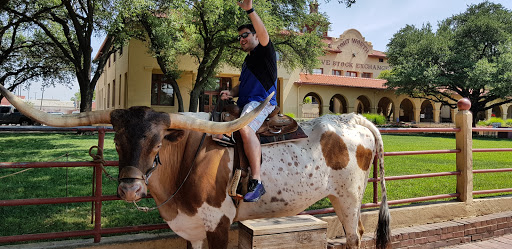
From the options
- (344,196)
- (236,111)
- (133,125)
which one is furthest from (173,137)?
(344,196)

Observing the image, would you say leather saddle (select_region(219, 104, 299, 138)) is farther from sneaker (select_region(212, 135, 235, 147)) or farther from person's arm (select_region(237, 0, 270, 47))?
person's arm (select_region(237, 0, 270, 47))

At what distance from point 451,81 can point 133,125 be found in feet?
110

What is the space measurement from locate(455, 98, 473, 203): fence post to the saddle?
3310 mm

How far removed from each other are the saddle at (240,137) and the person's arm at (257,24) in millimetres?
665

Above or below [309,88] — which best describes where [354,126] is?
below

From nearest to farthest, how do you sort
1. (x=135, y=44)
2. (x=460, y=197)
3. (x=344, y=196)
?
(x=344, y=196) → (x=460, y=197) → (x=135, y=44)

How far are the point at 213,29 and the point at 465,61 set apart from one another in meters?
23.3

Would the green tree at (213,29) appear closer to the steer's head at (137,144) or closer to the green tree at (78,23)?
the green tree at (78,23)

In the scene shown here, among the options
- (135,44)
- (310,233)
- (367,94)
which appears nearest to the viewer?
(310,233)

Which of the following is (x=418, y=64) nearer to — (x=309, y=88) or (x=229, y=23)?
(x=309, y=88)

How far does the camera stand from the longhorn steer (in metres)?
2.54

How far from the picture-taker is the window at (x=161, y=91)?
28.6 m

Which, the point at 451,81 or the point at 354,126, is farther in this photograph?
the point at 451,81

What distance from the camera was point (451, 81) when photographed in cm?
3052
